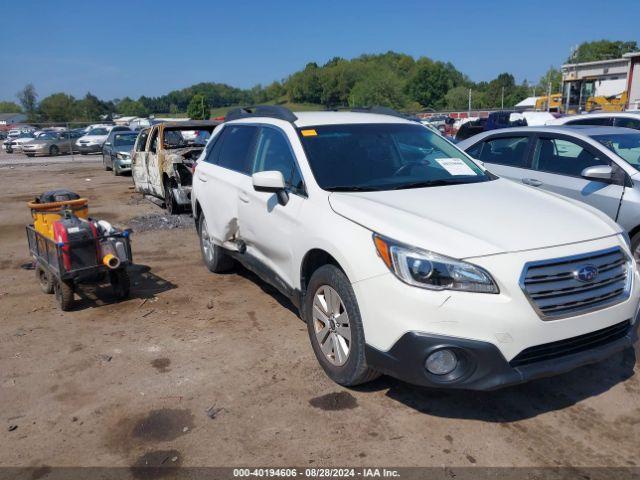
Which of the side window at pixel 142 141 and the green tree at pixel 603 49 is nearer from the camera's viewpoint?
the side window at pixel 142 141

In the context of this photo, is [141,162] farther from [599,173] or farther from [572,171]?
[599,173]

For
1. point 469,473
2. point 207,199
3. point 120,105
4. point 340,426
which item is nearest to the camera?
point 469,473

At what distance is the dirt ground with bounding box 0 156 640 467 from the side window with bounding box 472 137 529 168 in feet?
9.80

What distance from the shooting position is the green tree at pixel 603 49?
114 m

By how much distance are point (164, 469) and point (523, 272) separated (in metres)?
2.23

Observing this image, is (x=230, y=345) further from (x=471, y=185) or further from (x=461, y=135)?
(x=461, y=135)

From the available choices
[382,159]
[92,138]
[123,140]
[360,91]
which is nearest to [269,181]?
[382,159]

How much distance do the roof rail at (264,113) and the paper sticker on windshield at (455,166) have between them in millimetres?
1316

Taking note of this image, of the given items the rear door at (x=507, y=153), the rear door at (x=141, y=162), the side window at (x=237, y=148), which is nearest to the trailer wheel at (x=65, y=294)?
the side window at (x=237, y=148)

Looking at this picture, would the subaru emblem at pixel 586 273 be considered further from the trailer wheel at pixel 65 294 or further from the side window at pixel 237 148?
the trailer wheel at pixel 65 294

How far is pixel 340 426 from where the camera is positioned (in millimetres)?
3273

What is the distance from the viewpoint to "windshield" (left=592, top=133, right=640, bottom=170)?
577 centimetres

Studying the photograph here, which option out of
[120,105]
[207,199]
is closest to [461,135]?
[207,199]

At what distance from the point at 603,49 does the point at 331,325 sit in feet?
458
